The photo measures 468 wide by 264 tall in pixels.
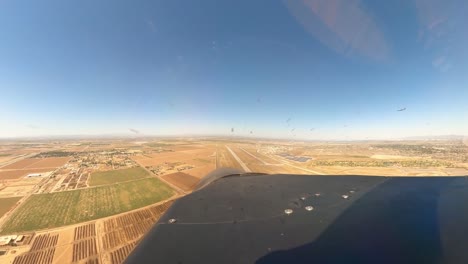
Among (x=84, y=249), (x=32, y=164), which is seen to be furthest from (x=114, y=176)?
A: (x=32, y=164)

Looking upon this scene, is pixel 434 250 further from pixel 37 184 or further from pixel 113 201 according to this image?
pixel 37 184

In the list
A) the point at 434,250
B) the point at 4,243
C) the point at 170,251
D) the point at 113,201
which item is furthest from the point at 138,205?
the point at 434,250

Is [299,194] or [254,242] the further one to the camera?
[299,194]

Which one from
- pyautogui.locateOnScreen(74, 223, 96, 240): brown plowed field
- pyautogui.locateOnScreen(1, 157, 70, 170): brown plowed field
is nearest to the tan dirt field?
pyautogui.locateOnScreen(74, 223, 96, 240): brown plowed field

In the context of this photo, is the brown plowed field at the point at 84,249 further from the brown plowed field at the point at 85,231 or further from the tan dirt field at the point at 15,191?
the tan dirt field at the point at 15,191

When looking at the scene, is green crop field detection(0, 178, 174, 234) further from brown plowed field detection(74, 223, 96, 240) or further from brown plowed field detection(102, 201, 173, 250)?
brown plowed field detection(102, 201, 173, 250)

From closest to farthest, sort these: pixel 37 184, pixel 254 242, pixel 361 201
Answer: pixel 254 242 → pixel 361 201 → pixel 37 184

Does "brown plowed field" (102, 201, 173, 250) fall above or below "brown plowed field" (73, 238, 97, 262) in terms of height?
above

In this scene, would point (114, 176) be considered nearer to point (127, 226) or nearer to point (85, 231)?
point (85, 231)
